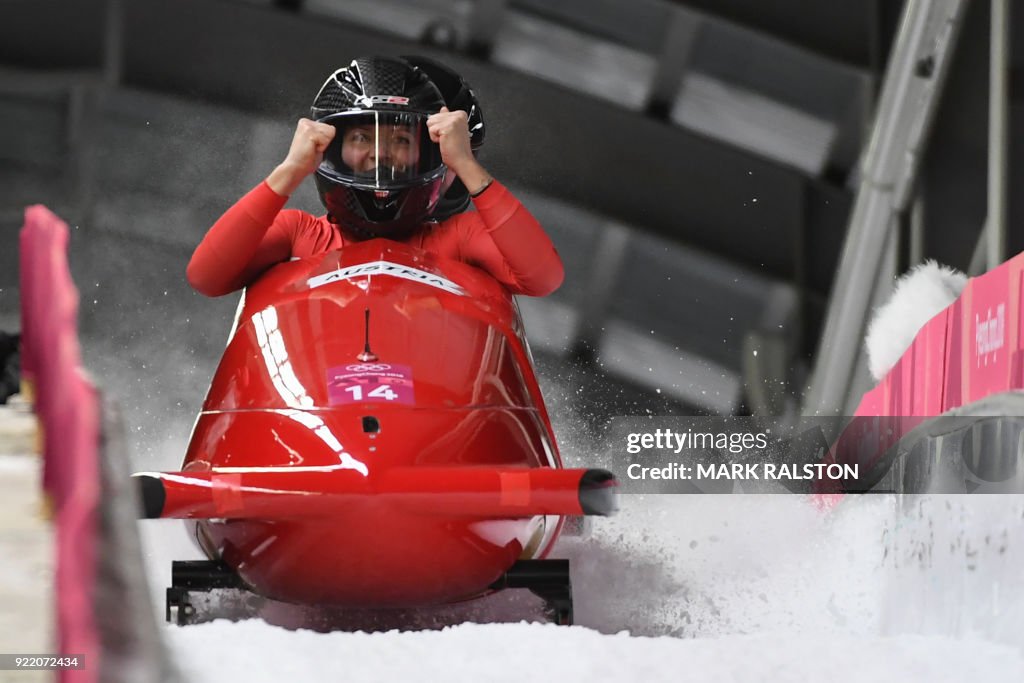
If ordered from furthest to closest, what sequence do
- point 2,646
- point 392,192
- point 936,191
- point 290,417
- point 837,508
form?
point 936,191 < point 837,508 < point 392,192 < point 290,417 < point 2,646

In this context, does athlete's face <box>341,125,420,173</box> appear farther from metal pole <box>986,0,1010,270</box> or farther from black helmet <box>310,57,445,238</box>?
metal pole <box>986,0,1010,270</box>

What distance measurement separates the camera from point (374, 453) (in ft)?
6.68

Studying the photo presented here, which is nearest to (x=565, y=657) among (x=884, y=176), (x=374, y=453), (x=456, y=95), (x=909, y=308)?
(x=374, y=453)

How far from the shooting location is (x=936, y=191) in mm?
4492

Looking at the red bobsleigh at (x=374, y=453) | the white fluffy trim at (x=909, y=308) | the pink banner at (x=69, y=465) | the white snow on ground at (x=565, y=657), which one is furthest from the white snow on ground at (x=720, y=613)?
the white fluffy trim at (x=909, y=308)

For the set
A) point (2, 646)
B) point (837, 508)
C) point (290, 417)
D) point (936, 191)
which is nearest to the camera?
point (2, 646)

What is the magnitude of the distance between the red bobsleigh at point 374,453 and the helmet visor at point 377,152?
0.54ft

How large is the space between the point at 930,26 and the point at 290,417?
2728 mm

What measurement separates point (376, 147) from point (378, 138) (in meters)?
A: 0.02

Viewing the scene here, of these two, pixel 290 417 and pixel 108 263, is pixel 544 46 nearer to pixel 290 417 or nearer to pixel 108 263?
pixel 108 263

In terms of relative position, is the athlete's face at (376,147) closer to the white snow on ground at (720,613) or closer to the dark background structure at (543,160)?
the white snow on ground at (720,613)

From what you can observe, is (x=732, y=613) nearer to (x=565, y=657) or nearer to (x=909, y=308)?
(x=909, y=308)

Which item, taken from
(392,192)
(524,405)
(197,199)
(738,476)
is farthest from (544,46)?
(524,405)

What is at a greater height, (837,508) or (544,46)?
(544,46)
